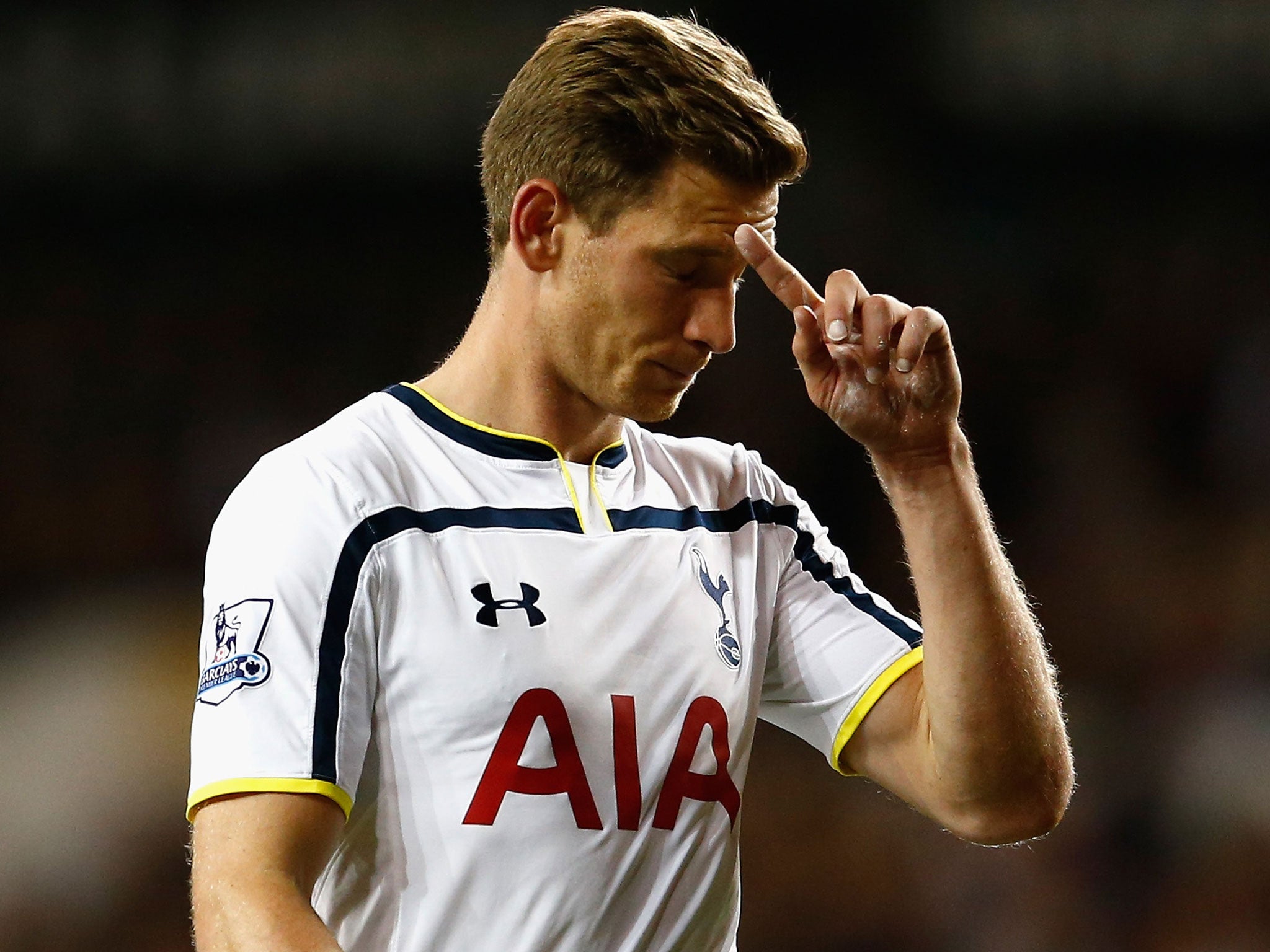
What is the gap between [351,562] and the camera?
1.75 metres

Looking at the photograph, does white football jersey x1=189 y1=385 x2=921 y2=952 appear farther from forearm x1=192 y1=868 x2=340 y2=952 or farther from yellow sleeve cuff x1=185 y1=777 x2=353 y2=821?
forearm x1=192 y1=868 x2=340 y2=952

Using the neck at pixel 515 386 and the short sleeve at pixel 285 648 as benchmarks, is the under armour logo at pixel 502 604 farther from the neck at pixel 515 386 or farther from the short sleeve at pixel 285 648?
the neck at pixel 515 386

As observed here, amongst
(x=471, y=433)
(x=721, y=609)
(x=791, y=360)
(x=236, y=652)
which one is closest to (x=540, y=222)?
(x=471, y=433)

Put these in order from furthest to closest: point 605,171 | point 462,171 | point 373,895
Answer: point 462,171
point 605,171
point 373,895

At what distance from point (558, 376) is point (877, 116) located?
16.5ft

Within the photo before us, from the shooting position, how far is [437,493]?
1.88 meters

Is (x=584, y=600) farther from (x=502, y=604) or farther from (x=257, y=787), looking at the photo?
(x=257, y=787)

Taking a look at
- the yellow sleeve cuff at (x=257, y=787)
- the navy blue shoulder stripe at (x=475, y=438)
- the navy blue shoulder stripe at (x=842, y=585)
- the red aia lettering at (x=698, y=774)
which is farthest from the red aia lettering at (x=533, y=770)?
the navy blue shoulder stripe at (x=842, y=585)

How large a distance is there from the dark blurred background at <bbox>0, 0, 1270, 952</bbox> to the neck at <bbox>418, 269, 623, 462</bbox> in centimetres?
354

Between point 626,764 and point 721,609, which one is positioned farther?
point 721,609

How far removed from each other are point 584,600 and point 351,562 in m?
0.31

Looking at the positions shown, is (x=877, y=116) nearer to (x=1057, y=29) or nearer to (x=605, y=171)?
(x=1057, y=29)

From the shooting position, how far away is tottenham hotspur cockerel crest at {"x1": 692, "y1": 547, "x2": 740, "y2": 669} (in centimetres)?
201

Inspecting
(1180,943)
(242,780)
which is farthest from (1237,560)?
(242,780)
